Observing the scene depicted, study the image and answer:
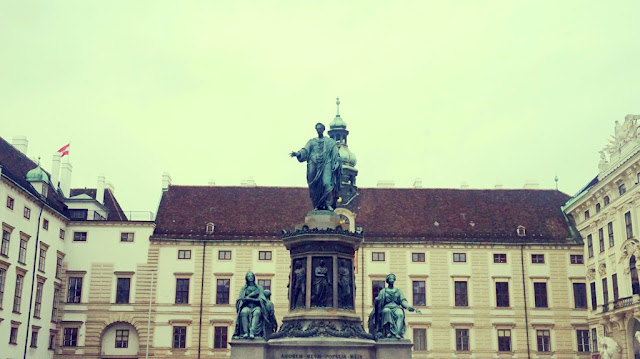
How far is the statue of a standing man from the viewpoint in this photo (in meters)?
20.9

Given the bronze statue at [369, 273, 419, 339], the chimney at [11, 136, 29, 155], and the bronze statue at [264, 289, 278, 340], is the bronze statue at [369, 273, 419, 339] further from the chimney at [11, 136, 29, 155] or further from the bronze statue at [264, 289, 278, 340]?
the chimney at [11, 136, 29, 155]

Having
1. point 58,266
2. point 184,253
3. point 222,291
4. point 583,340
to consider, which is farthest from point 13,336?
point 583,340

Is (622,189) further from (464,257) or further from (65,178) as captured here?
(65,178)

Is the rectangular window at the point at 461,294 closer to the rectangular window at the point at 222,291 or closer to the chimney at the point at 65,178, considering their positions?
the rectangular window at the point at 222,291

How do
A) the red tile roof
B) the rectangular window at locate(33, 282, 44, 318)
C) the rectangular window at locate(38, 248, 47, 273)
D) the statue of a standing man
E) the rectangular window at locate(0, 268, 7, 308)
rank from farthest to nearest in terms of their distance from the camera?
the red tile roof → the rectangular window at locate(38, 248, 47, 273) → the rectangular window at locate(33, 282, 44, 318) → the rectangular window at locate(0, 268, 7, 308) → the statue of a standing man

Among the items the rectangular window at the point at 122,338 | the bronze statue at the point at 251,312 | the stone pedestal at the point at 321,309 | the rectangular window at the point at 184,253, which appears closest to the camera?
the stone pedestal at the point at 321,309

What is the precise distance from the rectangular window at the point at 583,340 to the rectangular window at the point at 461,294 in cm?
788

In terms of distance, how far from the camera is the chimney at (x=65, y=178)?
186 feet

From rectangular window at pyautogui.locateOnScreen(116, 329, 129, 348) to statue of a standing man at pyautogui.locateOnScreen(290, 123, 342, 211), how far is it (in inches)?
1400

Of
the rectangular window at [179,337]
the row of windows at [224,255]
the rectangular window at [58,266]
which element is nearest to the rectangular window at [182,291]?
the row of windows at [224,255]

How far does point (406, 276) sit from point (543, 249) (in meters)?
9.91

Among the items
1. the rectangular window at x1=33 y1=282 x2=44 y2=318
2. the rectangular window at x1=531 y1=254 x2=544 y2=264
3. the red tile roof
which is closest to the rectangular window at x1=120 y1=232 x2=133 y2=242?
the red tile roof

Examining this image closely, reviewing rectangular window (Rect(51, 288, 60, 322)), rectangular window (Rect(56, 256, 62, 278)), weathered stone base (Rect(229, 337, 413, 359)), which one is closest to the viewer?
weathered stone base (Rect(229, 337, 413, 359))

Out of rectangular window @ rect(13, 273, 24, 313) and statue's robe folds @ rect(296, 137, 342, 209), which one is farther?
rectangular window @ rect(13, 273, 24, 313)
